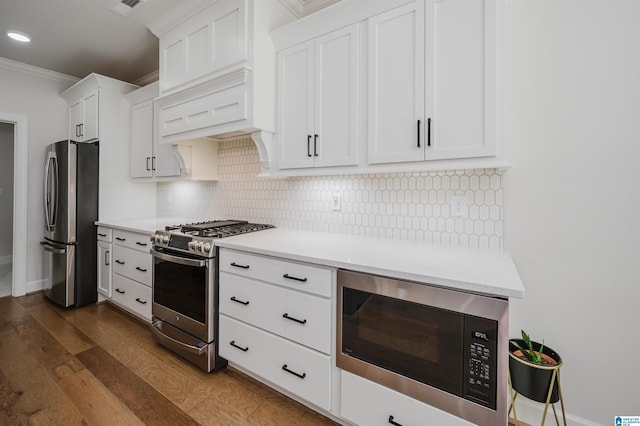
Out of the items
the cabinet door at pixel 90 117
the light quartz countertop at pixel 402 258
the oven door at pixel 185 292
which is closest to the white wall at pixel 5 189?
the cabinet door at pixel 90 117

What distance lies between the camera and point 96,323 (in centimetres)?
287

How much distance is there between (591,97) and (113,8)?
11.4ft

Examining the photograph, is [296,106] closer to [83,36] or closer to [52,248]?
[83,36]

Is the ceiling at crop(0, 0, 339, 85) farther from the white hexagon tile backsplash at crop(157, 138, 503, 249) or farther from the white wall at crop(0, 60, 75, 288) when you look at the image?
the white hexagon tile backsplash at crop(157, 138, 503, 249)

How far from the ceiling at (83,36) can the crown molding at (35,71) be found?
3.0 inches

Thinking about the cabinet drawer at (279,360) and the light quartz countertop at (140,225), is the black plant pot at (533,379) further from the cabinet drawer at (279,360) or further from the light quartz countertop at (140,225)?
the light quartz countertop at (140,225)

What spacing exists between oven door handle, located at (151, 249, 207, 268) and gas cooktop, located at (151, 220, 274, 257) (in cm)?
5

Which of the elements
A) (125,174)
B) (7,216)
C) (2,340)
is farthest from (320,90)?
(7,216)

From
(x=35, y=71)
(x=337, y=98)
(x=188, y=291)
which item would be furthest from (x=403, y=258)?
(x=35, y=71)

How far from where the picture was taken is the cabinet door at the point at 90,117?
131 inches

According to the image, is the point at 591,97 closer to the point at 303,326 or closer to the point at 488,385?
the point at 488,385

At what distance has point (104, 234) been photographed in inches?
127

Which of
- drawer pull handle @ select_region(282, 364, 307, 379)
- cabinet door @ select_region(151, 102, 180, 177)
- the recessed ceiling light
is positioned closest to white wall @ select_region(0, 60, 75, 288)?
the recessed ceiling light

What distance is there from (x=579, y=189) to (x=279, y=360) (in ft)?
6.18
